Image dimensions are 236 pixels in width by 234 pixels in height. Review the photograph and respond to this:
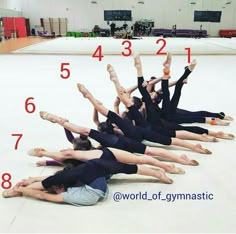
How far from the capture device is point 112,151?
2.20m

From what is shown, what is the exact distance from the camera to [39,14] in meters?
24.8

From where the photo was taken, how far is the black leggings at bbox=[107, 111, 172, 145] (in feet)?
8.55

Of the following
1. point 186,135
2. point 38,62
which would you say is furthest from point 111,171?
point 38,62

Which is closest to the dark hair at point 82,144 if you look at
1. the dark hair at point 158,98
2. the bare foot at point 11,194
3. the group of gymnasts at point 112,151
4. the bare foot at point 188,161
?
the group of gymnasts at point 112,151

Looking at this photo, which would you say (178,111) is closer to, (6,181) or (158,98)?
(158,98)

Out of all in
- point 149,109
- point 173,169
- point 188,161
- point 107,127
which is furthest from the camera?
point 149,109

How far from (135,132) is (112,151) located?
0.52 meters

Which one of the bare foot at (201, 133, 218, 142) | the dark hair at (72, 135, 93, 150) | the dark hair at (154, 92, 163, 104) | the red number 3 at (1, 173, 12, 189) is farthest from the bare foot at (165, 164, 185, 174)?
the red number 3 at (1, 173, 12, 189)

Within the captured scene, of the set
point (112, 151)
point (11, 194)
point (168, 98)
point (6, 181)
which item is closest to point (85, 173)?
point (112, 151)

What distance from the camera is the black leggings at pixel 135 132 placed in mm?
2607

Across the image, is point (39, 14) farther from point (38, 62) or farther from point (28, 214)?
point (28, 214)

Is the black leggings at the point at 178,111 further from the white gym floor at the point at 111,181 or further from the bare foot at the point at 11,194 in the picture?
the bare foot at the point at 11,194

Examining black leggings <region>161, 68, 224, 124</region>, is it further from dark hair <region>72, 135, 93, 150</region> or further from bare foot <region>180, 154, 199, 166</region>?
dark hair <region>72, 135, 93, 150</region>

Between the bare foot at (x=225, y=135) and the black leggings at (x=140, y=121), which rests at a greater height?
the black leggings at (x=140, y=121)
